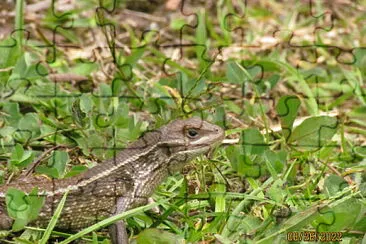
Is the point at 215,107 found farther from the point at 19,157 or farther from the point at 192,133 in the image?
the point at 19,157

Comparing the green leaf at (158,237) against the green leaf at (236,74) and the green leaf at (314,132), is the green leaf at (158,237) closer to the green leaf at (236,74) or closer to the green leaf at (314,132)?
the green leaf at (314,132)

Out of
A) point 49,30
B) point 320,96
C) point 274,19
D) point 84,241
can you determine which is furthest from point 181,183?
point 274,19

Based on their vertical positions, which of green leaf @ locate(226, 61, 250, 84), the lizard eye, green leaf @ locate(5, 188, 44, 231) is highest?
green leaf @ locate(226, 61, 250, 84)

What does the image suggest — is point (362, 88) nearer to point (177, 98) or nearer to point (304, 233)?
point (177, 98)

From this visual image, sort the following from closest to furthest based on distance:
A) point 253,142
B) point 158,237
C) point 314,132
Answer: point 158,237
point 253,142
point 314,132

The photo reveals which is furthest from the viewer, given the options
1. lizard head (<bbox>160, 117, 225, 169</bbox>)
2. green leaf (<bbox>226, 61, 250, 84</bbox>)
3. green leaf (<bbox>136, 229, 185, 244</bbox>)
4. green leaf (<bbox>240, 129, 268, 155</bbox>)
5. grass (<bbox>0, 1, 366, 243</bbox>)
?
green leaf (<bbox>226, 61, 250, 84</bbox>)

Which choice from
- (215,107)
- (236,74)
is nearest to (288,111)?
(215,107)

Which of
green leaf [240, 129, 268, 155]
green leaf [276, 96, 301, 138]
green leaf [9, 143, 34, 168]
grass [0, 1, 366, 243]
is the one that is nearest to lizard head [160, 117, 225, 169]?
grass [0, 1, 366, 243]

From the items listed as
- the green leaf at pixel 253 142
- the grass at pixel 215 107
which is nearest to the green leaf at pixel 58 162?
the grass at pixel 215 107

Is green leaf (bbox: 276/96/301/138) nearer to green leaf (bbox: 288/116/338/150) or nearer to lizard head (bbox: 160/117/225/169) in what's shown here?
green leaf (bbox: 288/116/338/150)
